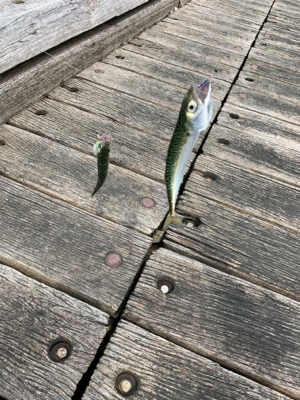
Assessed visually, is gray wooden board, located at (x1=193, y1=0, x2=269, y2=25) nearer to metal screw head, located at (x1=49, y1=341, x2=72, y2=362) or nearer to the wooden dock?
the wooden dock

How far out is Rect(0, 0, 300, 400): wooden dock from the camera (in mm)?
1353

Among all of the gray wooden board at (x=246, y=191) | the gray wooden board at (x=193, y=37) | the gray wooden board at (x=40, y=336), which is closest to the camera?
the gray wooden board at (x=40, y=336)

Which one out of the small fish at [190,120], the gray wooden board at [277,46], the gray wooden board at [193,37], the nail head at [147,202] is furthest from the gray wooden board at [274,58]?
the small fish at [190,120]

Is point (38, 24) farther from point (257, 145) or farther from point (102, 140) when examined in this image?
point (257, 145)

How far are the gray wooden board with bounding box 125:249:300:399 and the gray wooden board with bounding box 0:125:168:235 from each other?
355mm

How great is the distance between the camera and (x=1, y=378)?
126 cm

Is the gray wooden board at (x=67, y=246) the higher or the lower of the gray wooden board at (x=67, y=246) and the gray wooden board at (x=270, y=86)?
the lower

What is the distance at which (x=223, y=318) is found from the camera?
1.56 meters

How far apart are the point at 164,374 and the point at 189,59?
352 cm

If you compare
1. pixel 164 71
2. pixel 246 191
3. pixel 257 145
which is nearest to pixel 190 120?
pixel 246 191

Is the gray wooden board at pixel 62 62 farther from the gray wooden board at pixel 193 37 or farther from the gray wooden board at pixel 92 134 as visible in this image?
the gray wooden board at pixel 193 37

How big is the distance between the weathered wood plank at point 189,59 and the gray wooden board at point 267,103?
297 mm

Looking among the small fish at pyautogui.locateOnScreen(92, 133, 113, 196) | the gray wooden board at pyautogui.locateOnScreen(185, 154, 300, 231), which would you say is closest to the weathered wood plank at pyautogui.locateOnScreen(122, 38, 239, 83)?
the gray wooden board at pyautogui.locateOnScreen(185, 154, 300, 231)

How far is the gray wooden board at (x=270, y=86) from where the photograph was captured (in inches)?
139
